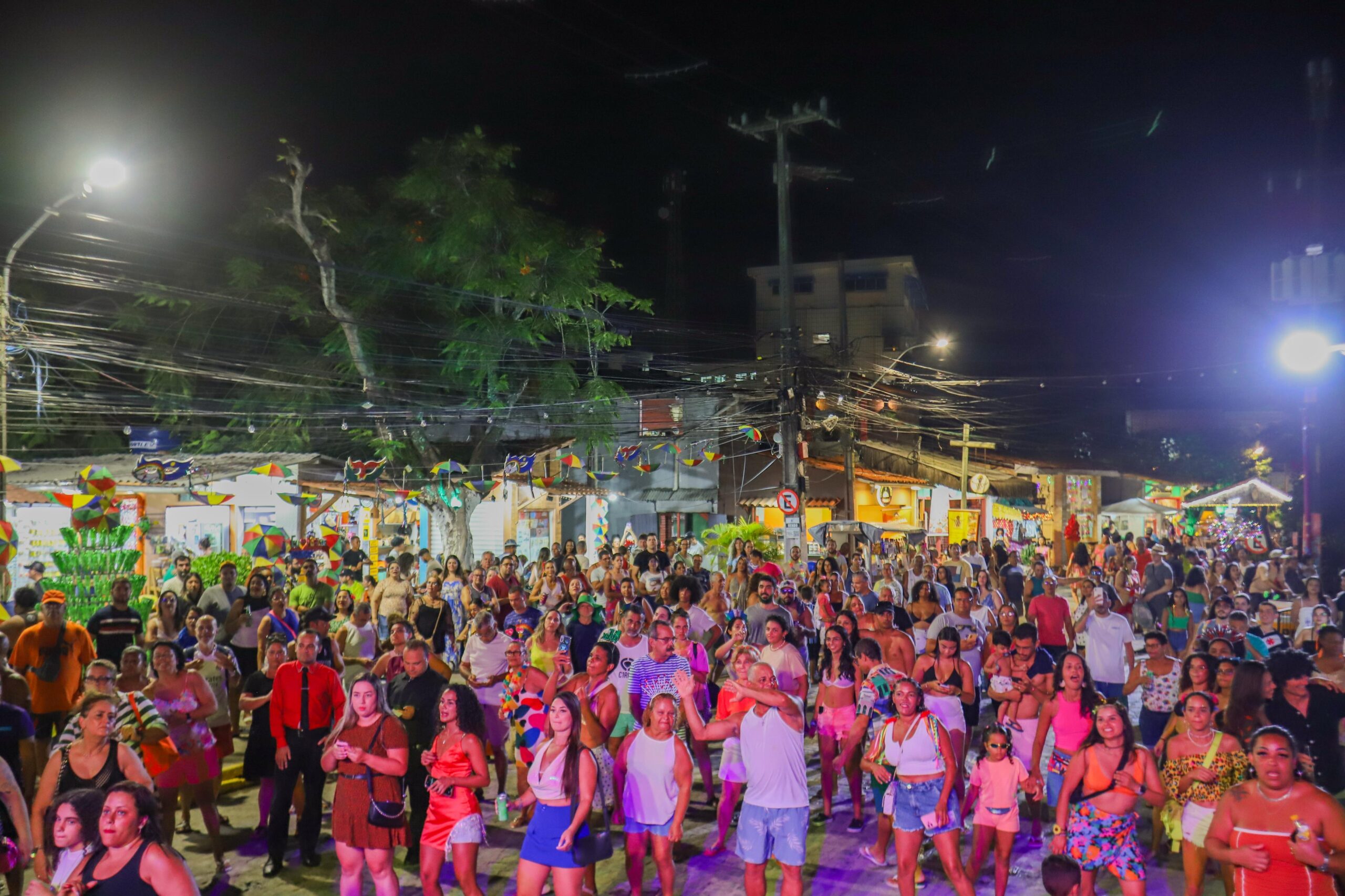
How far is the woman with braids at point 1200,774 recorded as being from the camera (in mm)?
5492

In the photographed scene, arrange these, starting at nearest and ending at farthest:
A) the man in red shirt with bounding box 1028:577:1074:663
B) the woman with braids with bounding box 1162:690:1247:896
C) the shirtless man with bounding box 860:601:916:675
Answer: the woman with braids with bounding box 1162:690:1247:896, the shirtless man with bounding box 860:601:916:675, the man in red shirt with bounding box 1028:577:1074:663

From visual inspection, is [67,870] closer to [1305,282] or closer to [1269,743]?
[1269,743]

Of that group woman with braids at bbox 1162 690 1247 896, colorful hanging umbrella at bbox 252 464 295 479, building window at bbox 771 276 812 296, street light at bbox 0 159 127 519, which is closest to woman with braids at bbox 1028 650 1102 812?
woman with braids at bbox 1162 690 1247 896

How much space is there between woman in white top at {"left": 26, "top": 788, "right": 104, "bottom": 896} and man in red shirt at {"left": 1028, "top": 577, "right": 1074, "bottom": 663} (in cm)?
865

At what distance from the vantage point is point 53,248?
934 inches

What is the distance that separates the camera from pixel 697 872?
646 centimetres

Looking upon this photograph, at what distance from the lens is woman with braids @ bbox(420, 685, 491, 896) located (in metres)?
5.38

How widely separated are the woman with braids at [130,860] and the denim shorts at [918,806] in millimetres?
3783

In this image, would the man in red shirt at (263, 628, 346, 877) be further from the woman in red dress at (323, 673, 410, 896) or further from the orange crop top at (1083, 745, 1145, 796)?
the orange crop top at (1083, 745, 1145, 796)

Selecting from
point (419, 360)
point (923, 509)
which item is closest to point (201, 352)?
point (419, 360)

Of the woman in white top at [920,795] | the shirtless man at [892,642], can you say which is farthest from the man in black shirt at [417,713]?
the shirtless man at [892,642]

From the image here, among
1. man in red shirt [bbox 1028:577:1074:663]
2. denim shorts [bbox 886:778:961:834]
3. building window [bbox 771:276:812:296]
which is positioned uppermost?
building window [bbox 771:276:812:296]

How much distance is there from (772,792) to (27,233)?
1199cm

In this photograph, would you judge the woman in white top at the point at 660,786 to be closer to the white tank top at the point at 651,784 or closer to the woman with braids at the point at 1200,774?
the white tank top at the point at 651,784
